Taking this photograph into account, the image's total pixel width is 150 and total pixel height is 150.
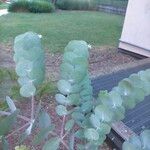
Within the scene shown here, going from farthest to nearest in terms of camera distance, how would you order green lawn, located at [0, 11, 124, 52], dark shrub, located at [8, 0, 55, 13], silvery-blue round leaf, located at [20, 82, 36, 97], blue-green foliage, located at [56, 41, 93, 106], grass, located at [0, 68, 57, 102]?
dark shrub, located at [8, 0, 55, 13], green lawn, located at [0, 11, 124, 52], grass, located at [0, 68, 57, 102], silvery-blue round leaf, located at [20, 82, 36, 97], blue-green foliage, located at [56, 41, 93, 106]

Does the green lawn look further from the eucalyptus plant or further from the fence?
the eucalyptus plant

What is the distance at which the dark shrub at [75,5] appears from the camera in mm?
15406

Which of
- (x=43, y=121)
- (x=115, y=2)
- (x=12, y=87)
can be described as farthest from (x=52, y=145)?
(x=115, y=2)

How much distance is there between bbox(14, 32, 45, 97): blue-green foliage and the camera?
4.26 ft

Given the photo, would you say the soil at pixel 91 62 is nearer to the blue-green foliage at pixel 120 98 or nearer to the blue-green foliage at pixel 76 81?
the blue-green foliage at pixel 76 81

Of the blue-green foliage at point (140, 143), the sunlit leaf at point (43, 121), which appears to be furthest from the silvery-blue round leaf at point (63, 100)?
the blue-green foliage at point (140, 143)

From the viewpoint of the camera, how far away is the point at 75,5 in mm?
15469

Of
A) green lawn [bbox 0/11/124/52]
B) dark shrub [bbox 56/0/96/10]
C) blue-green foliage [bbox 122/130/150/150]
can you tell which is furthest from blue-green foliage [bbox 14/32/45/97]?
dark shrub [bbox 56/0/96/10]

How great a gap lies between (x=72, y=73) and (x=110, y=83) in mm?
3394

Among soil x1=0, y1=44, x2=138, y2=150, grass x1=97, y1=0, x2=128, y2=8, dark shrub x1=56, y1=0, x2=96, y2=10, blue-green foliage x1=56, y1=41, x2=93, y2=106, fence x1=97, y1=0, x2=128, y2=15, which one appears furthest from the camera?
grass x1=97, y1=0, x2=128, y2=8

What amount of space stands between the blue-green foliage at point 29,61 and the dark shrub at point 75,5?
566 inches

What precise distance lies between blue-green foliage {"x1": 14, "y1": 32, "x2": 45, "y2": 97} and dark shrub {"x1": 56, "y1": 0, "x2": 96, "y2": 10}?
14387 mm

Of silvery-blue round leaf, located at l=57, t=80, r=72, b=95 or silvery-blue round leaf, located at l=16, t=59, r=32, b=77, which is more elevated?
silvery-blue round leaf, located at l=16, t=59, r=32, b=77

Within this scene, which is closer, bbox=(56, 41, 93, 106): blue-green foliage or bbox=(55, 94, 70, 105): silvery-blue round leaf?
bbox=(56, 41, 93, 106): blue-green foliage
